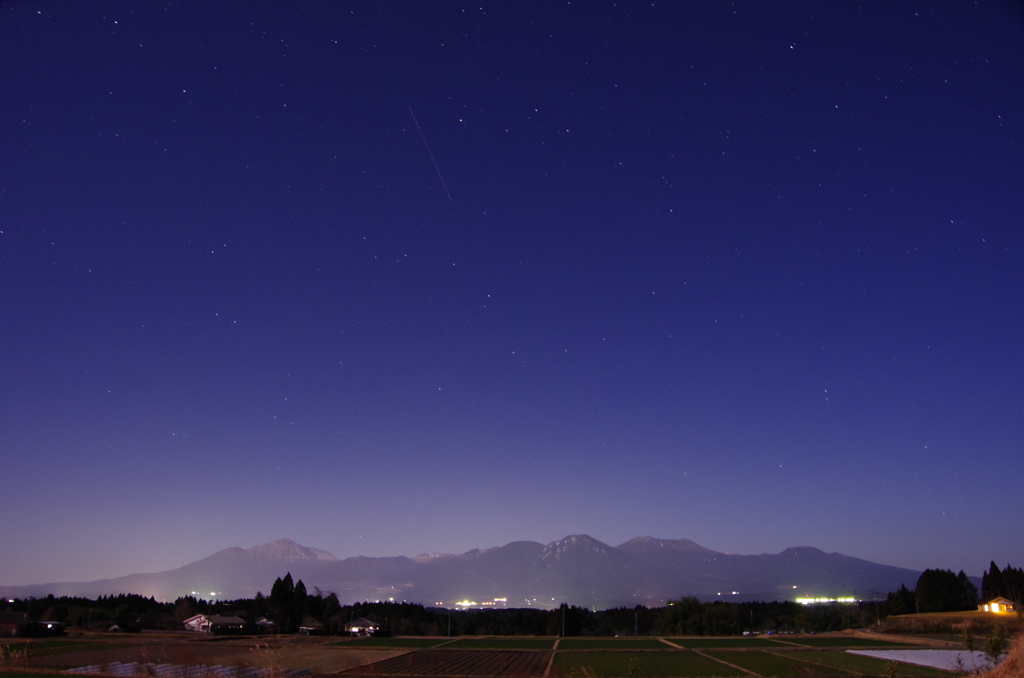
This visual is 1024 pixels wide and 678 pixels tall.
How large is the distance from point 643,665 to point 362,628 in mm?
53632

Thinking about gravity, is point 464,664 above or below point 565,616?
above

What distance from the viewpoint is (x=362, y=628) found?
81.9m

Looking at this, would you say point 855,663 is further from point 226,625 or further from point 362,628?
point 226,625

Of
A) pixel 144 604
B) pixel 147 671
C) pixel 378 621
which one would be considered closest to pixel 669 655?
pixel 147 671

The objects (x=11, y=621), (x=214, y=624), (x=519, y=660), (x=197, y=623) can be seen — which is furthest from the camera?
(x=197, y=623)

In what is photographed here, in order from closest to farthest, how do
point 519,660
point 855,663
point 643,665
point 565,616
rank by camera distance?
point 855,663, point 643,665, point 519,660, point 565,616

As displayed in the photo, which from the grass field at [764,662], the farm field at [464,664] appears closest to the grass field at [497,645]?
the farm field at [464,664]

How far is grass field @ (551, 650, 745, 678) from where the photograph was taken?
31.3m

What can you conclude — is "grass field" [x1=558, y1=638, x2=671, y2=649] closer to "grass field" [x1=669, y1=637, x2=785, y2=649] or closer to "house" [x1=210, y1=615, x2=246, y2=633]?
"grass field" [x1=669, y1=637, x2=785, y2=649]

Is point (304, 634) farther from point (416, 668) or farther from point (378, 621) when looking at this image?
point (416, 668)

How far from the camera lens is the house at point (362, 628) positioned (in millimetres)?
76181

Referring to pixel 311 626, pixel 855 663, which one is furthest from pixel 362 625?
pixel 855 663

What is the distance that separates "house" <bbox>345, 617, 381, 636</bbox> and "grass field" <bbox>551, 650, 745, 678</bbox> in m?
35.6

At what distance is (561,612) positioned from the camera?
86.3m
